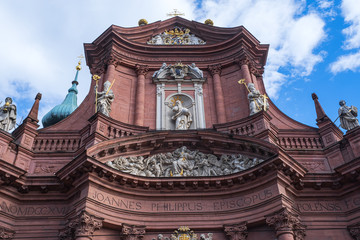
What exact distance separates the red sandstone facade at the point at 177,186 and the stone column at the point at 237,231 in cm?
3

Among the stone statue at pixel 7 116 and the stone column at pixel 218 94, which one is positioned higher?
the stone column at pixel 218 94

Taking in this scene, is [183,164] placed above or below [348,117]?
below

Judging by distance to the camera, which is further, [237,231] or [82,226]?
[237,231]

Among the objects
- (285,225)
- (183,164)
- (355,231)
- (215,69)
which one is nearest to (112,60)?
(215,69)

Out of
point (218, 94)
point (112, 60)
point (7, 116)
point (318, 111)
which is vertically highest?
point (112, 60)

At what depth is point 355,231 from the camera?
454 inches

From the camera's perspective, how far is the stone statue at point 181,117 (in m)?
15.0

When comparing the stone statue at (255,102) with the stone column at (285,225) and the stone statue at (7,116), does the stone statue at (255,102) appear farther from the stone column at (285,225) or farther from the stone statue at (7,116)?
the stone statue at (7,116)

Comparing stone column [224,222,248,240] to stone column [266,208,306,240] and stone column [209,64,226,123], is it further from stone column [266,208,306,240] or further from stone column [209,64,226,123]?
stone column [209,64,226,123]

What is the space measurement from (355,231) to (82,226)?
336 inches

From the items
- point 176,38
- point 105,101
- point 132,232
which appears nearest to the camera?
point 132,232

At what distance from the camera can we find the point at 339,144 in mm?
13477

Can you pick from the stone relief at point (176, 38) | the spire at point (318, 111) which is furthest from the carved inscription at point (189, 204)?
the stone relief at point (176, 38)

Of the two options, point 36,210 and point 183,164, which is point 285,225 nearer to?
point 183,164
